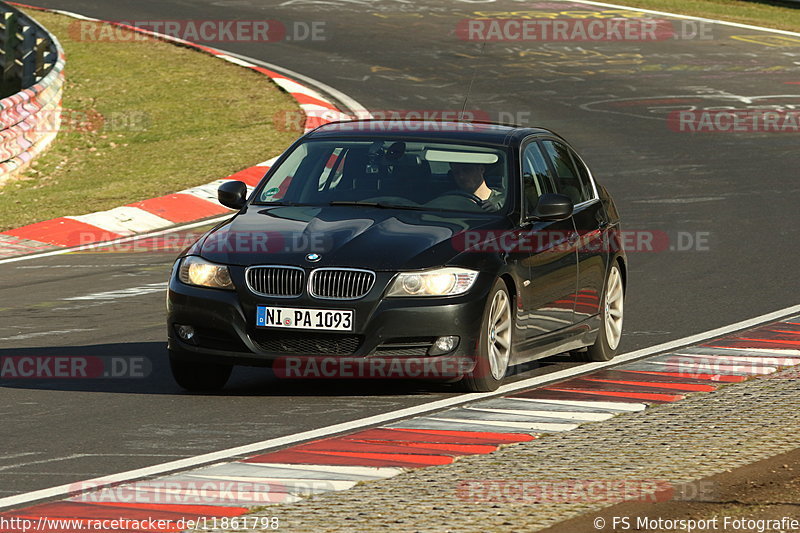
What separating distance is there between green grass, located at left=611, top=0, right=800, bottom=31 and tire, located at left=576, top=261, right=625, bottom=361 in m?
25.9

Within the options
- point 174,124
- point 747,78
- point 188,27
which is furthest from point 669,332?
point 188,27

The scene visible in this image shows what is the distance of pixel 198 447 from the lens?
8016mm

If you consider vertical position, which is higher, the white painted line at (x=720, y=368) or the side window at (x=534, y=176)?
the side window at (x=534, y=176)

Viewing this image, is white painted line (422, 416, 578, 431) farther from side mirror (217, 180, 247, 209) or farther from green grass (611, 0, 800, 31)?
green grass (611, 0, 800, 31)

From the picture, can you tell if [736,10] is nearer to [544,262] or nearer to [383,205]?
[544,262]

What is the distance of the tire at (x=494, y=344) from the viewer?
9422 millimetres

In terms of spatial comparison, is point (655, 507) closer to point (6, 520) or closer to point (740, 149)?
point (6, 520)

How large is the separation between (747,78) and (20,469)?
24084 millimetres

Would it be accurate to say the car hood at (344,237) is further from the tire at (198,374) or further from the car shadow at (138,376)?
the car shadow at (138,376)

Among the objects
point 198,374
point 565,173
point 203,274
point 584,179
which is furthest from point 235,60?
point 203,274

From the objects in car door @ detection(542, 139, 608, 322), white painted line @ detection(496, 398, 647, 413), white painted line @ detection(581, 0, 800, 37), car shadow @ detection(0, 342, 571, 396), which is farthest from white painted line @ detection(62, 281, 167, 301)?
white painted line @ detection(581, 0, 800, 37)

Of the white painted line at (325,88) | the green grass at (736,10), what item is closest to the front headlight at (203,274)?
the white painted line at (325,88)

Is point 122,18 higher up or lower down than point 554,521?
lower down

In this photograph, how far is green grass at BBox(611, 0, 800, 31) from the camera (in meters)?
37.1
